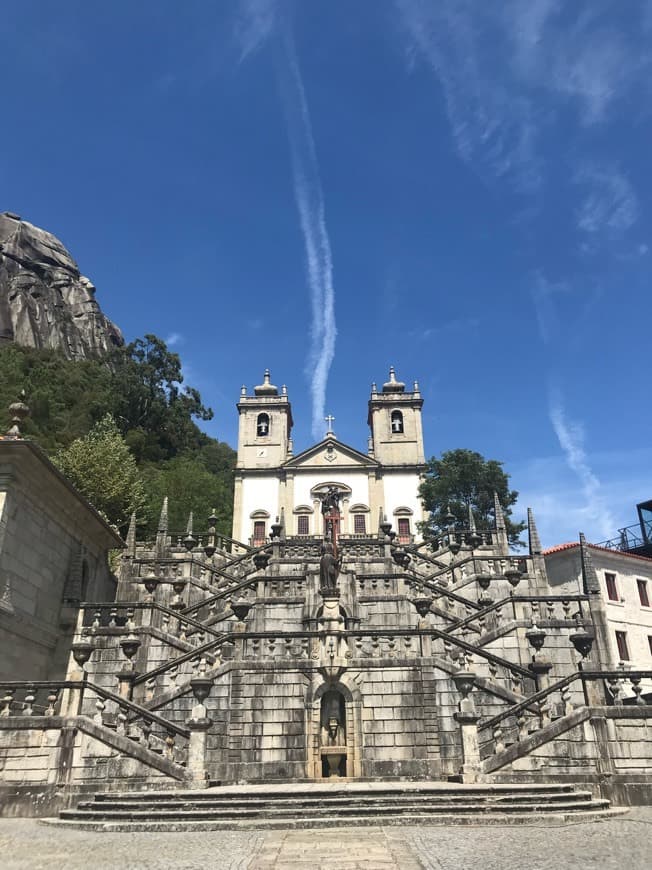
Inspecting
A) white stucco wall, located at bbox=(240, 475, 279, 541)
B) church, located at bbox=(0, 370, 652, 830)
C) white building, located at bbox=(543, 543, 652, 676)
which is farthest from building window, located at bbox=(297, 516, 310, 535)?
church, located at bbox=(0, 370, 652, 830)

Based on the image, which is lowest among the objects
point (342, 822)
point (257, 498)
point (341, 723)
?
point (342, 822)

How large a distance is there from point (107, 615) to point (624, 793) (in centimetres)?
1525

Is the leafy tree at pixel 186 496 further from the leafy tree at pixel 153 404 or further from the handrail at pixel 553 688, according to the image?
the handrail at pixel 553 688

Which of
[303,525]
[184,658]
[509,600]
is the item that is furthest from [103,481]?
[509,600]

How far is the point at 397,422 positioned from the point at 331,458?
6597 millimetres

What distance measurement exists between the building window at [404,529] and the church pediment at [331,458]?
480cm

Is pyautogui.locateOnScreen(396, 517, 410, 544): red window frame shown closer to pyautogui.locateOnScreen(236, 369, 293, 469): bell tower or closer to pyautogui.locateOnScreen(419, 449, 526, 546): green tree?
pyautogui.locateOnScreen(419, 449, 526, 546): green tree

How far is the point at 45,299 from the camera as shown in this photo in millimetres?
90625

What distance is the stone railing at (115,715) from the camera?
1329cm

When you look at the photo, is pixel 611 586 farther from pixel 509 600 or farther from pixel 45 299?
pixel 45 299

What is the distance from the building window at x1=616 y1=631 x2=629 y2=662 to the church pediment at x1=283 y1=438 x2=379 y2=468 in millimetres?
22723

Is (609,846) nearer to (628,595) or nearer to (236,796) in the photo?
(236,796)

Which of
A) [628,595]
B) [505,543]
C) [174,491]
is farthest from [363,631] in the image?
[174,491]

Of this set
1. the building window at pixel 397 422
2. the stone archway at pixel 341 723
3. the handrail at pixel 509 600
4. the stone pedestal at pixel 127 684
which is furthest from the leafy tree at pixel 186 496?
the stone archway at pixel 341 723
